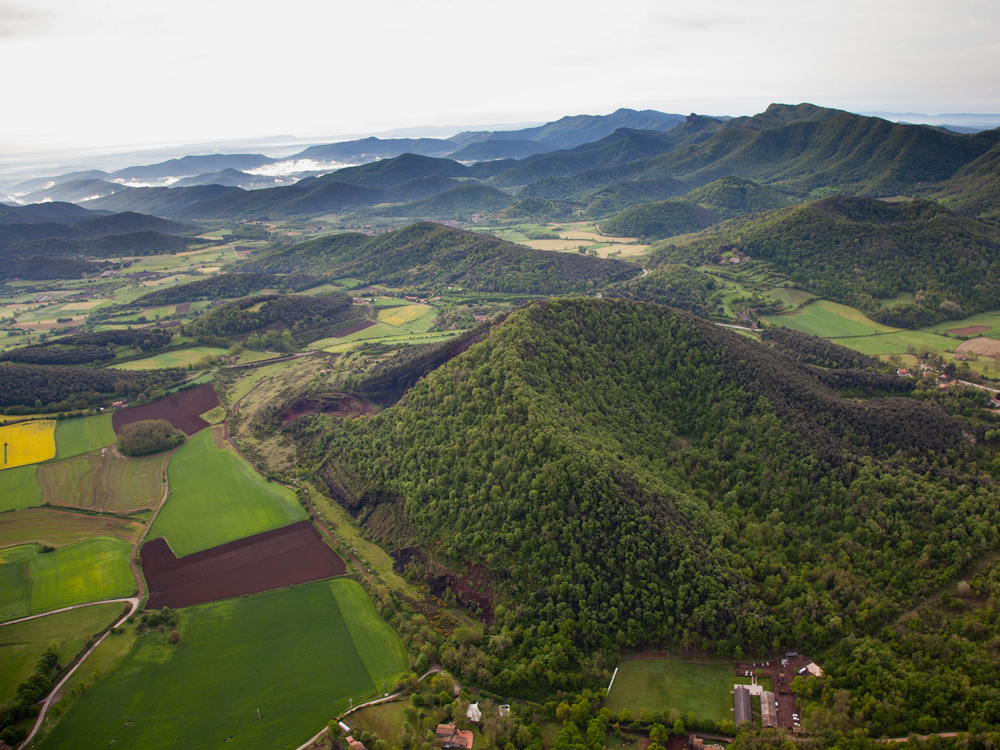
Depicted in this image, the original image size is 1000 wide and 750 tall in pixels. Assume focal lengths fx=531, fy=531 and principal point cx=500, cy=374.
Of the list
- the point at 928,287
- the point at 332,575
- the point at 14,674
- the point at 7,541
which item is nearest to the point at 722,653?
the point at 332,575

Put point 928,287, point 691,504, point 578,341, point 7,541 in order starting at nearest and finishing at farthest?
point 691,504
point 7,541
point 578,341
point 928,287

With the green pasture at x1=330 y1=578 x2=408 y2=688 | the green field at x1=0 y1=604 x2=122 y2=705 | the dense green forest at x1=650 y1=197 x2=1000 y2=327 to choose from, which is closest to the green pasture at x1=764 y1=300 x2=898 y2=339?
the dense green forest at x1=650 y1=197 x2=1000 y2=327

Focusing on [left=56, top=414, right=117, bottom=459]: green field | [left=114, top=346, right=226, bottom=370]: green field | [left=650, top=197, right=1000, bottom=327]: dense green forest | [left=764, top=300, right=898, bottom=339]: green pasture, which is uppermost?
[left=650, top=197, right=1000, bottom=327]: dense green forest

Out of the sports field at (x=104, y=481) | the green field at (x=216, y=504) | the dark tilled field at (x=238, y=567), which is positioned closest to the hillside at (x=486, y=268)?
the green field at (x=216, y=504)

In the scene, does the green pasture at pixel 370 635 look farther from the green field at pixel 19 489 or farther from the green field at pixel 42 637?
the green field at pixel 19 489

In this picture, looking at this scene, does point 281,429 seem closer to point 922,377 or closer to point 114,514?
point 114,514

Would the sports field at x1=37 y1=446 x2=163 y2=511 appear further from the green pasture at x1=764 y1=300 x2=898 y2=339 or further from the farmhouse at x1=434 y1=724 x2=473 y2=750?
the green pasture at x1=764 y1=300 x2=898 y2=339
